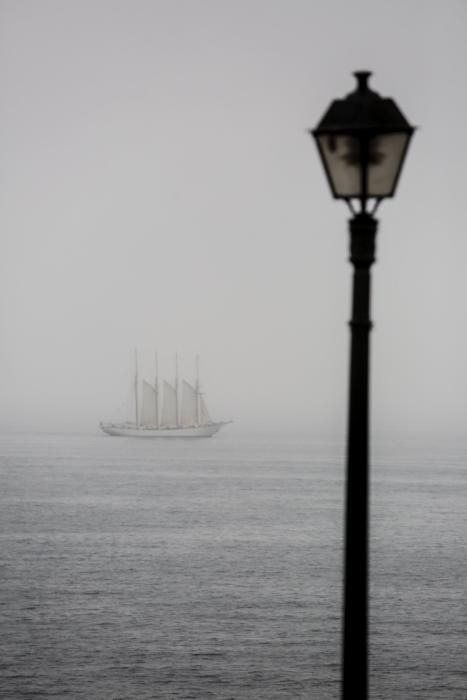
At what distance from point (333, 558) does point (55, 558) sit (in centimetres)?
1690

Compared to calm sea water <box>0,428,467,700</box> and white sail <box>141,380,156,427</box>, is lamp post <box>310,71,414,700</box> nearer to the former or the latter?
calm sea water <box>0,428,467,700</box>

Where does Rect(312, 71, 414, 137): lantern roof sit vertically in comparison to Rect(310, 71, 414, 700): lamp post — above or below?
above

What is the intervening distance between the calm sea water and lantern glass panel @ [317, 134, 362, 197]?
110ft

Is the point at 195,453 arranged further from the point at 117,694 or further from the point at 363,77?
the point at 363,77

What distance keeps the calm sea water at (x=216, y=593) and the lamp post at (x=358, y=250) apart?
32613 millimetres

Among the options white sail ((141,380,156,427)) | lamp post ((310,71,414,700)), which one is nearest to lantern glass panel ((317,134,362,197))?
lamp post ((310,71,414,700))

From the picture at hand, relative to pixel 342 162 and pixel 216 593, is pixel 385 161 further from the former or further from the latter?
pixel 216 593

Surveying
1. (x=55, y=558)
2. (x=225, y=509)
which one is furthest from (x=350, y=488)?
(x=225, y=509)

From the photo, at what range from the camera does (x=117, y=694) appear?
37375mm

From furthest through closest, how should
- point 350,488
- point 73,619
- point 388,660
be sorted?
point 73,619 < point 388,660 < point 350,488

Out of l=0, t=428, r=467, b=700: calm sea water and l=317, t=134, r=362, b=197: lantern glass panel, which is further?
l=0, t=428, r=467, b=700: calm sea water

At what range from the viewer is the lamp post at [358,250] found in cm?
525

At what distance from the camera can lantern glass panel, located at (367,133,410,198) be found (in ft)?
17.2

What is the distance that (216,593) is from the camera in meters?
52.4
